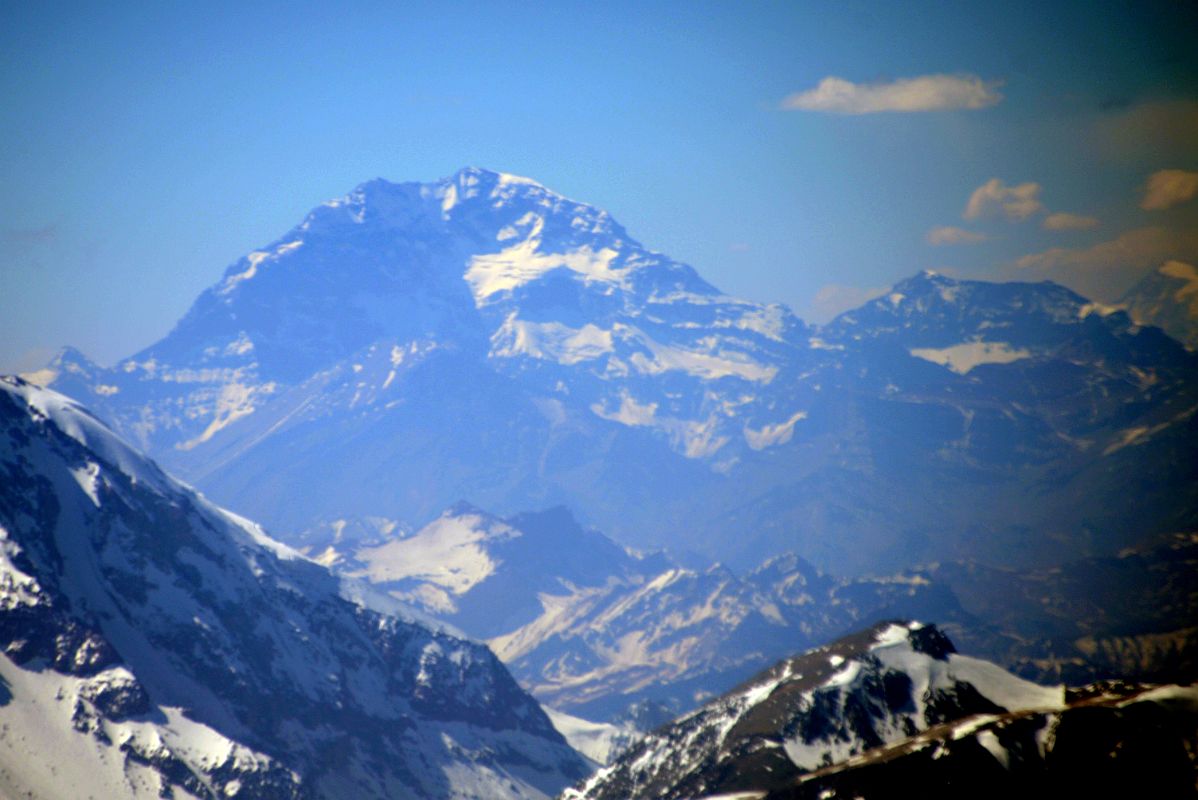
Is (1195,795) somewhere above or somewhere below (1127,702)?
below

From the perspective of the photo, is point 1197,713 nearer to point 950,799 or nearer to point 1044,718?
point 1044,718

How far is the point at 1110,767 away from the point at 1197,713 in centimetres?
1469

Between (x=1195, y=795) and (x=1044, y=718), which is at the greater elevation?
(x=1044, y=718)

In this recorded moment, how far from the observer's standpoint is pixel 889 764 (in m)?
193

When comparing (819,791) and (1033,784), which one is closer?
(1033,784)

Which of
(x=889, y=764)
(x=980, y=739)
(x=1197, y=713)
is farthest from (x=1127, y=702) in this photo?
(x=889, y=764)

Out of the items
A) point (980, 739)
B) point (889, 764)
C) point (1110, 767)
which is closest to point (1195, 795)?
point (1110, 767)

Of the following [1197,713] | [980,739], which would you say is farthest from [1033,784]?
[1197,713]

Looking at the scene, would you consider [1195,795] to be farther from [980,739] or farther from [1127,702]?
[980,739]

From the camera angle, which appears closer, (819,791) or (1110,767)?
(1110,767)

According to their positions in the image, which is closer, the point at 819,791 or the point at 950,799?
the point at 950,799

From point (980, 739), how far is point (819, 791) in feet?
86.0

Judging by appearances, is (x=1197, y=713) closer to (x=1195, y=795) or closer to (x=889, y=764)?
(x=1195, y=795)

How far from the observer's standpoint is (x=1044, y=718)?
629ft
